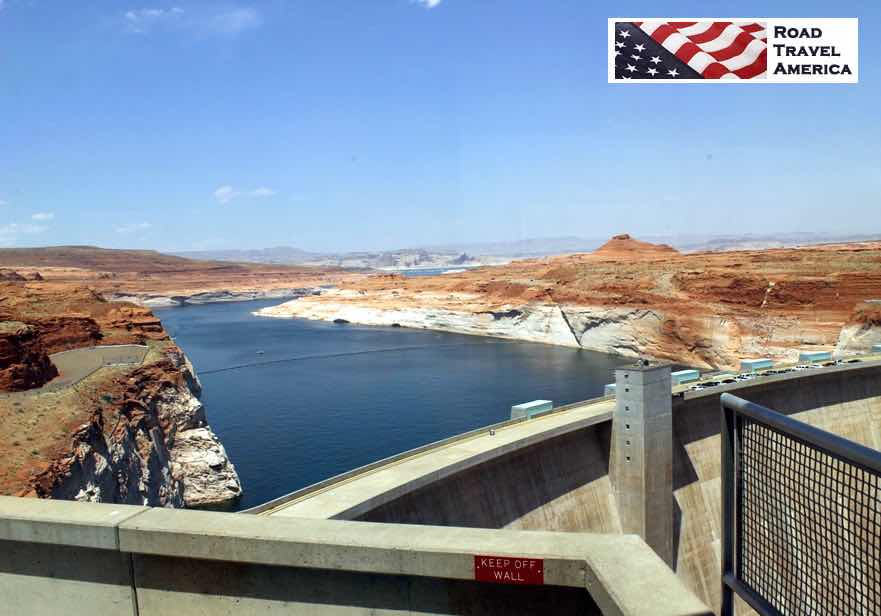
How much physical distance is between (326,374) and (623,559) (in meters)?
63.7

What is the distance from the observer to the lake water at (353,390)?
3853cm

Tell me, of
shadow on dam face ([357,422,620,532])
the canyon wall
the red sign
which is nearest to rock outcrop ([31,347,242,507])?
shadow on dam face ([357,422,620,532])

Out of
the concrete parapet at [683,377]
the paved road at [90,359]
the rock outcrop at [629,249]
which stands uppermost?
the rock outcrop at [629,249]

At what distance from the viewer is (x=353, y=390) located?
57.7m

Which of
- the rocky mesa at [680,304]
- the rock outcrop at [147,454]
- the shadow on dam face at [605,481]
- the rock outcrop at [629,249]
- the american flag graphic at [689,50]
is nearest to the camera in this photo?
the shadow on dam face at [605,481]

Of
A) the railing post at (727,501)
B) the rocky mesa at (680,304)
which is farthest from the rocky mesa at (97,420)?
the rocky mesa at (680,304)

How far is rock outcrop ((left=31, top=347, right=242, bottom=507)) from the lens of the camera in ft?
76.2

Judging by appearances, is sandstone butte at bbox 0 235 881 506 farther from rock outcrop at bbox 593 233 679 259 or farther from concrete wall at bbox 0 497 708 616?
concrete wall at bbox 0 497 708 616

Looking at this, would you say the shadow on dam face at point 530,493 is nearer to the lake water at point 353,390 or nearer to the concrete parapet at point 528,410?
the concrete parapet at point 528,410

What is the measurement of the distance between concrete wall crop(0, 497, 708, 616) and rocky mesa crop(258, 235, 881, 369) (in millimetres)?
59930

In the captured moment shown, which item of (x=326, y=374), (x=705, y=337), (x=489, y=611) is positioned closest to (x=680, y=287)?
(x=705, y=337)

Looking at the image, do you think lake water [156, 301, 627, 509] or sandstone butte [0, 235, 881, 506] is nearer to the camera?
sandstone butte [0, 235, 881, 506]

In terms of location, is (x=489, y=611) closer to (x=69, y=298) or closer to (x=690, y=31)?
(x=690, y=31)

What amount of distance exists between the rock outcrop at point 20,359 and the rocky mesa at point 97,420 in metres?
0.05
